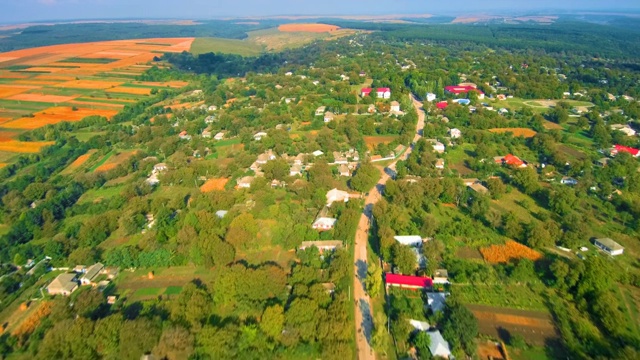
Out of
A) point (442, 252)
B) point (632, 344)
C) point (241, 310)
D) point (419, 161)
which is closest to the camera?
point (632, 344)

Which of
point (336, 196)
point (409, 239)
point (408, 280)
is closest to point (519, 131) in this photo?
point (336, 196)

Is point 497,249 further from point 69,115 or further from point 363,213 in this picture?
point 69,115

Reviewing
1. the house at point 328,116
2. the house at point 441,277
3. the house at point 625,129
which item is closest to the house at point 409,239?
the house at point 441,277

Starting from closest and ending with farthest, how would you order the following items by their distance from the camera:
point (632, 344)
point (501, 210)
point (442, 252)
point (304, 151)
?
point (632, 344), point (442, 252), point (501, 210), point (304, 151)

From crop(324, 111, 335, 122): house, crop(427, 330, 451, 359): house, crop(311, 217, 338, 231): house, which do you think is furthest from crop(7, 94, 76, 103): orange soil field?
crop(427, 330, 451, 359): house

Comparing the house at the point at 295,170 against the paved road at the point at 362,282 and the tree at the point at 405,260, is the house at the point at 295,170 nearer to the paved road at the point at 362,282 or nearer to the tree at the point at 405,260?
the paved road at the point at 362,282

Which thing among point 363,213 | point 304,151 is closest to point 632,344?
point 363,213

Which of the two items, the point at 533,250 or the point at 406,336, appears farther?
the point at 533,250
